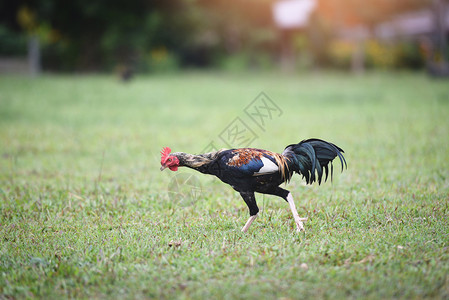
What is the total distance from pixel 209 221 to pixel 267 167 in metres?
1.03

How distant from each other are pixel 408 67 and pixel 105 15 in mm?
18411

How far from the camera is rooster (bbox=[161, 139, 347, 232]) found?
12.5 ft

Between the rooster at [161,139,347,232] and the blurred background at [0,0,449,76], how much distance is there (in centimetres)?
1953

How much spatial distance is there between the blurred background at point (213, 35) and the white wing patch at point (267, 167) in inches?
782

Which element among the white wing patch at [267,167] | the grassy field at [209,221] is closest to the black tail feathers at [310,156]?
the white wing patch at [267,167]

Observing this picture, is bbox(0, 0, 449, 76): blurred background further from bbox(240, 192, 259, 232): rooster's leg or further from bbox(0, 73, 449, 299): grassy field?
bbox(240, 192, 259, 232): rooster's leg

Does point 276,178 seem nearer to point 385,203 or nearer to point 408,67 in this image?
point 385,203

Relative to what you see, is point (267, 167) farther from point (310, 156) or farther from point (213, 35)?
point (213, 35)

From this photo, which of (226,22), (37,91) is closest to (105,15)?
(226,22)

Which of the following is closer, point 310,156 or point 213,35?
point 310,156

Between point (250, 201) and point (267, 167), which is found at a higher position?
point (267, 167)

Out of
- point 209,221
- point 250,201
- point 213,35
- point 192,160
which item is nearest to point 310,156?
point 250,201

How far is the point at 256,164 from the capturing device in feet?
12.5

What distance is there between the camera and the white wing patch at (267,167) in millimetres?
3793
